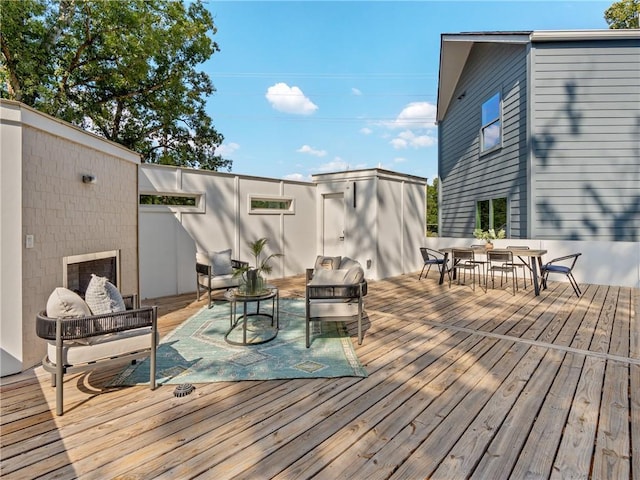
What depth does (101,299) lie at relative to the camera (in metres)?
2.85

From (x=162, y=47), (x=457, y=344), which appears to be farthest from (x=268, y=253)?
(x=162, y=47)

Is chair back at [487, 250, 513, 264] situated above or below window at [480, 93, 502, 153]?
below

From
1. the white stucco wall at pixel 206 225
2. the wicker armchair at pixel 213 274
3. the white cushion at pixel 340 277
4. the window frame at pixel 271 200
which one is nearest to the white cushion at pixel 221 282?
the wicker armchair at pixel 213 274

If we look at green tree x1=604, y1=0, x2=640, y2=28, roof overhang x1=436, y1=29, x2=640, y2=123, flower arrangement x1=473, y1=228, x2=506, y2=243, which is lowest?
flower arrangement x1=473, y1=228, x2=506, y2=243

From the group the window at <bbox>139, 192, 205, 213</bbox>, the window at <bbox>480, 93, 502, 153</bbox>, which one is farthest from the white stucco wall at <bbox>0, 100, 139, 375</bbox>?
the window at <bbox>480, 93, 502, 153</bbox>

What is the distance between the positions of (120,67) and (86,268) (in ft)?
32.2

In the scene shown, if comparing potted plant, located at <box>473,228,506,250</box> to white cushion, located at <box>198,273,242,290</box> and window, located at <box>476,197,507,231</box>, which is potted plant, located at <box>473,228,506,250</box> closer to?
window, located at <box>476,197,507,231</box>

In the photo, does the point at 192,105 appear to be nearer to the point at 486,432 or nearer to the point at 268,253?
the point at 268,253

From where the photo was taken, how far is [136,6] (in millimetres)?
10641

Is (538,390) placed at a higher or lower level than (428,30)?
lower

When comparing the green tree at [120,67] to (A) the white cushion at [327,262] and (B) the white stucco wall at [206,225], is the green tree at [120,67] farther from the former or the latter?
(A) the white cushion at [327,262]

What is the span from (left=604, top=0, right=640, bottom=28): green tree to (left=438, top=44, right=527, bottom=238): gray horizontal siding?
8.21 meters

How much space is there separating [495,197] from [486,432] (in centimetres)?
753

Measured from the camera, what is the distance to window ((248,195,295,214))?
7.57 m
